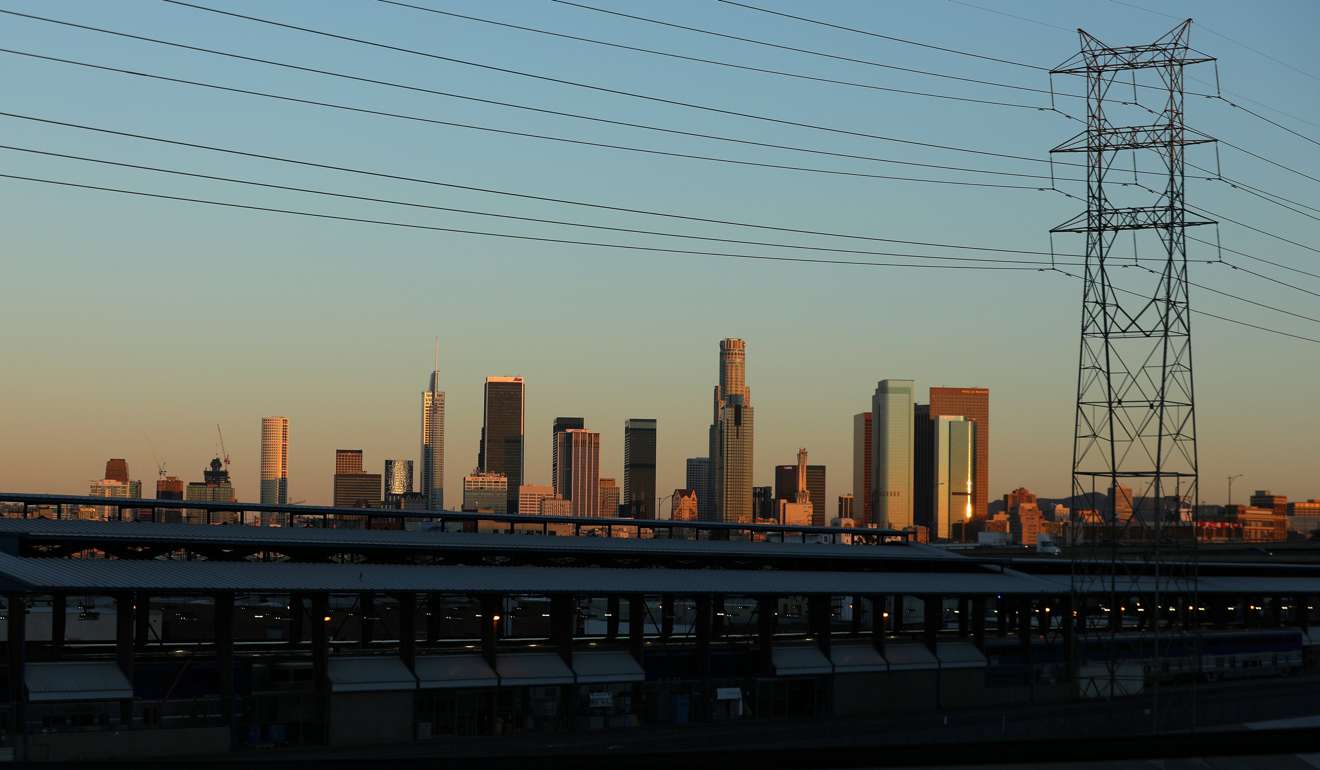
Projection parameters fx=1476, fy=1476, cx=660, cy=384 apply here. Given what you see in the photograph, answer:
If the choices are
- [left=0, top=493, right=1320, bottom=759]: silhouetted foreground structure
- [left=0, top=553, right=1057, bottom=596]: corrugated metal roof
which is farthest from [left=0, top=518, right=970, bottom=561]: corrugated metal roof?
[left=0, top=553, right=1057, bottom=596]: corrugated metal roof

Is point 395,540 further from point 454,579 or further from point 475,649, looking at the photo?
point 454,579

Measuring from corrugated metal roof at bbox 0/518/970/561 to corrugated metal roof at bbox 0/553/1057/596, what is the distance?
3.76 m

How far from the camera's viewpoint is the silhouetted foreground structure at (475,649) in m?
63.5

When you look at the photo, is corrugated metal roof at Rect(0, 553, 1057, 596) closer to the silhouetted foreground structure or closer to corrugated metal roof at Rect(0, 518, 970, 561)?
the silhouetted foreground structure

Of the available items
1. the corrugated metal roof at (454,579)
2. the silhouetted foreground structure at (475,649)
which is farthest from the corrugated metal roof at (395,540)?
the corrugated metal roof at (454,579)

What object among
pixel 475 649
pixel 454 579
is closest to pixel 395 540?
pixel 475 649

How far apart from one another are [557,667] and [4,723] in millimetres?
26835

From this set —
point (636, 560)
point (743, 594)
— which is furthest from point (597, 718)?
point (636, 560)

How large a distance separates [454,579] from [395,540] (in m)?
9.08

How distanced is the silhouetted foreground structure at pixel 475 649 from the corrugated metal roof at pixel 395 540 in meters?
0.25

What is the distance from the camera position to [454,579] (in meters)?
76.8

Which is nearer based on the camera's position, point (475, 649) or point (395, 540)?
point (475, 649)

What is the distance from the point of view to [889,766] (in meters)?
4.98

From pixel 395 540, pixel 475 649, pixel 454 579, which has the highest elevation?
pixel 395 540
